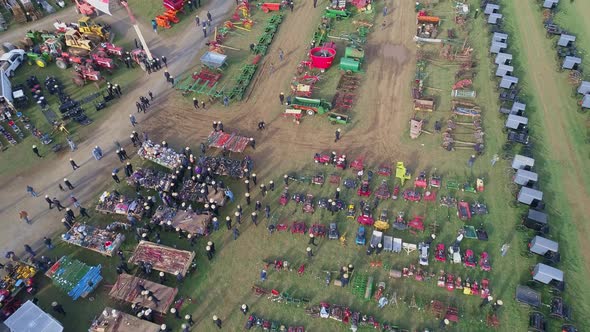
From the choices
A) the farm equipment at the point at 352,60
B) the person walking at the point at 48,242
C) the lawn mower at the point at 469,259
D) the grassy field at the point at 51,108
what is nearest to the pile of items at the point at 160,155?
the grassy field at the point at 51,108

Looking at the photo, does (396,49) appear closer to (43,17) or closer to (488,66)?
(488,66)

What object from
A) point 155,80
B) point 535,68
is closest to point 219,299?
point 155,80

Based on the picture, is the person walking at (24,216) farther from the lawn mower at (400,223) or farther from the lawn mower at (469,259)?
the lawn mower at (469,259)

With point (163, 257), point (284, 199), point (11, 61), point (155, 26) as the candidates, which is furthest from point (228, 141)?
point (11, 61)

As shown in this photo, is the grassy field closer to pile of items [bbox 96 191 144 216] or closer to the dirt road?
the dirt road

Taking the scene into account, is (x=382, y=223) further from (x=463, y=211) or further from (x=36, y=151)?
(x=36, y=151)

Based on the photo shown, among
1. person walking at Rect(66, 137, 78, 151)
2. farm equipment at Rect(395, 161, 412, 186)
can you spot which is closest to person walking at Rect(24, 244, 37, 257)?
person walking at Rect(66, 137, 78, 151)
